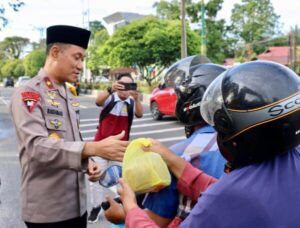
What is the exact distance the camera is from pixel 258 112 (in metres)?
1.51

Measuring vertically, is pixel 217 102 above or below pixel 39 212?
above

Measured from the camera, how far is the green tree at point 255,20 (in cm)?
5231

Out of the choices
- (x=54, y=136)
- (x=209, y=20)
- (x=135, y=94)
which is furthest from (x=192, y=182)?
(x=209, y=20)

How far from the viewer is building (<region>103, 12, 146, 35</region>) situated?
6531 centimetres

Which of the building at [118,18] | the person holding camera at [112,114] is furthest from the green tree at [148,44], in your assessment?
the building at [118,18]

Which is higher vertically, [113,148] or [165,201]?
[113,148]

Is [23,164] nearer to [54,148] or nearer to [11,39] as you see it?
[54,148]

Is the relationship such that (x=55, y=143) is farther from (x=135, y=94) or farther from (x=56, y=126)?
(x=135, y=94)

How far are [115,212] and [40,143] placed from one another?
1.76 feet

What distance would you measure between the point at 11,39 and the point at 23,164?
105713mm

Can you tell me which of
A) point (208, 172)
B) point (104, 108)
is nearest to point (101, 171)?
point (208, 172)

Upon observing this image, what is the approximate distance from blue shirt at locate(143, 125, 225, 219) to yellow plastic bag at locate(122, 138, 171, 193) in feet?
0.23

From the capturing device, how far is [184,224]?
150cm

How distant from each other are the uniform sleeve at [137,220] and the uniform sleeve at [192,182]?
24cm
